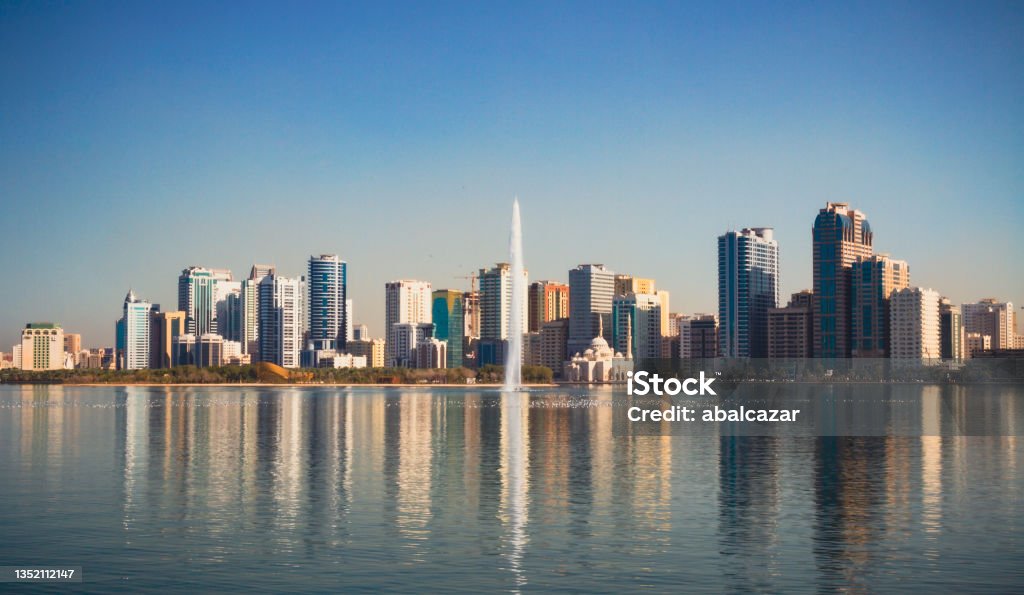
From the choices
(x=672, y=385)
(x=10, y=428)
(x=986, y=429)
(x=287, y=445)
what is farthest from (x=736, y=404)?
(x=10, y=428)

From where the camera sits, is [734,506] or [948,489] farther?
[948,489]

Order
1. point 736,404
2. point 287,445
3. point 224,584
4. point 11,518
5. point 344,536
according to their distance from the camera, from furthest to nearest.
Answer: point 736,404 < point 287,445 < point 11,518 < point 344,536 < point 224,584

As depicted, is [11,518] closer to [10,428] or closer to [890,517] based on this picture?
[890,517]

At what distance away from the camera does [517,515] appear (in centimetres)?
4156

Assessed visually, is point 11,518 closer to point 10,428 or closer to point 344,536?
point 344,536

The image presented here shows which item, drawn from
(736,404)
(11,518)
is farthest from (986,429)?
(11,518)

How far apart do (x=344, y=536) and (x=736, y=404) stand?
92387 mm

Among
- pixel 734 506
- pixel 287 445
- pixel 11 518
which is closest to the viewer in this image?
pixel 11 518

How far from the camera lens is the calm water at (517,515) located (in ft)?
105

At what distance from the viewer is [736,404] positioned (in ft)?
408

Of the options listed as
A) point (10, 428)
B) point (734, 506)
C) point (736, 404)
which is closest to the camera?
point (734, 506)

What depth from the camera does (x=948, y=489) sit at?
49.9 meters

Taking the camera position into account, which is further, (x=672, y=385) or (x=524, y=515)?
(x=672, y=385)

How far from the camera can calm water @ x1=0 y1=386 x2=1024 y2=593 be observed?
32.0 m
